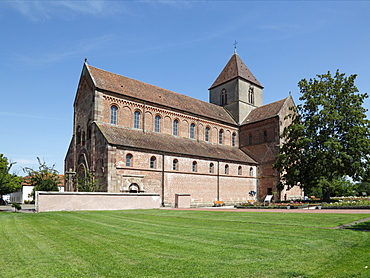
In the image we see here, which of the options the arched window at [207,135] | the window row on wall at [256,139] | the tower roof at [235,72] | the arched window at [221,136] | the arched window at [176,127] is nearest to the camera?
the arched window at [176,127]

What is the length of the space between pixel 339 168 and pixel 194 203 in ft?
49.8

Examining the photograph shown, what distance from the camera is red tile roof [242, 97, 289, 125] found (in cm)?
4244

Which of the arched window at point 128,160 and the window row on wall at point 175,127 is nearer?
the arched window at point 128,160

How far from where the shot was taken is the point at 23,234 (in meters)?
9.21

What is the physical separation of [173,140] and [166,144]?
7.96ft

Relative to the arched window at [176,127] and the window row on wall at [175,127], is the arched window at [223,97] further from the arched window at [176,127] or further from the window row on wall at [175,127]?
the arched window at [176,127]

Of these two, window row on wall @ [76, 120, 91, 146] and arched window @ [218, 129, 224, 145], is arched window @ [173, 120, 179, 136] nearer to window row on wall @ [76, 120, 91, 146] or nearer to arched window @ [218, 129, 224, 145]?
arched window @ [218, 129, 224, 145]

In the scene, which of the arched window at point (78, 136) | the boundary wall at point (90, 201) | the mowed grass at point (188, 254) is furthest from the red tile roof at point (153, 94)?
the mowed grass at point (188, 254)

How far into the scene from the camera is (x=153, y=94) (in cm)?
3806

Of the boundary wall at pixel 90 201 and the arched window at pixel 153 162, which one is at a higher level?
the arched window at pixel 153 162

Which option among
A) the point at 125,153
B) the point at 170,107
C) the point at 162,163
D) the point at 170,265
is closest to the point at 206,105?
the point at 170,107

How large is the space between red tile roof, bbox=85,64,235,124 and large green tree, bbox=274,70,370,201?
46.4 ft

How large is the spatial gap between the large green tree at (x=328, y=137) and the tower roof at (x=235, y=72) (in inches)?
672

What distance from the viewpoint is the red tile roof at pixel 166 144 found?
30.1m
